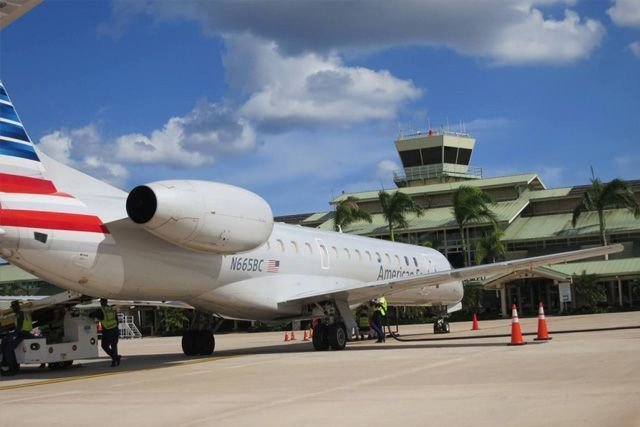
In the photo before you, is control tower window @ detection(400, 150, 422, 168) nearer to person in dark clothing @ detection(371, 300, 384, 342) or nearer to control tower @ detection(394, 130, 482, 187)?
control tower @ detection(394, 130, 482, 187)

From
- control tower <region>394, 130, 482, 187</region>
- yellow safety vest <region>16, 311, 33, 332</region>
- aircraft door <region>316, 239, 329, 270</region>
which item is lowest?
yellow safety vest <region>16, 311, 33, 332</region>

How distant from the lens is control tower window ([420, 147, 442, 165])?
74.5 meters

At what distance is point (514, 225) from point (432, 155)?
53.8ft

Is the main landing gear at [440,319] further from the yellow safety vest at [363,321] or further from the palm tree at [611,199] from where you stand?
the palm tree at [611,199]

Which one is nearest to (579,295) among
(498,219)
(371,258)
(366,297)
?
(498,219)

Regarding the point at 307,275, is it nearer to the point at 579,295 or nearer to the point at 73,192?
the point at 73,192

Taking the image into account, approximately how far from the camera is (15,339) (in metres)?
16.9

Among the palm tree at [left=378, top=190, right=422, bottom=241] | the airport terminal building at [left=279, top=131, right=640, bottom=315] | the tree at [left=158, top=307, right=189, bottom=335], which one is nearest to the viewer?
the airport terminal building at [left=279, top=131, right=640, bottom=315]

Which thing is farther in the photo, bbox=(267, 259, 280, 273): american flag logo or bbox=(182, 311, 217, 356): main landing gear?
bbox=(182, 311, 217, 356): main landing gear

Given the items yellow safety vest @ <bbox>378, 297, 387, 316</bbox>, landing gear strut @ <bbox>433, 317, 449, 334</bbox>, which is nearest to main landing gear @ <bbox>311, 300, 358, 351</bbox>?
yellow safety vest @ <bbox>378, 297, 387, 316</bbox>

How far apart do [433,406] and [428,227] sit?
51764 mm

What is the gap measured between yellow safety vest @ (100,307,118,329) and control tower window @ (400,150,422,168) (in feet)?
195

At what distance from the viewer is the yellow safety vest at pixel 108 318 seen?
1800cm

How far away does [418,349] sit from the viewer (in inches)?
749
